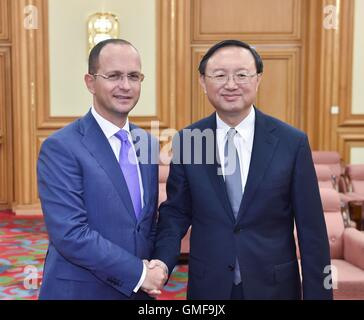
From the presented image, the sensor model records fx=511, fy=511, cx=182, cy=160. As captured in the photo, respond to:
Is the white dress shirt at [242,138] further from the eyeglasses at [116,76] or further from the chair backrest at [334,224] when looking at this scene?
the chair backrest at [334,224]

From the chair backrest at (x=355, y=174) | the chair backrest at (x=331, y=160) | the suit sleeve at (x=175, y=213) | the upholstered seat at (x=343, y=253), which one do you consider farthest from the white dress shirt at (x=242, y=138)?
the chair backrest at (x=331, y=160)

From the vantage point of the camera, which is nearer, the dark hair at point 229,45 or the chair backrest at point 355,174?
the dark hair at point 229,45

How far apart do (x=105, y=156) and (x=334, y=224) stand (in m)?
2.46

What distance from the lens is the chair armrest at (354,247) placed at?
3.40 meters

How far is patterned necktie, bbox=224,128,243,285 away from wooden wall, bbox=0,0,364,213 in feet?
17.6

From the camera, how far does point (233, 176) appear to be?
1786 mm

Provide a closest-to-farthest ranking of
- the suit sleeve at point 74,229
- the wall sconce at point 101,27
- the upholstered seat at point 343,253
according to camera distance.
Result: the suit sleeve at point 74,229 → the upholstered seat at point 343,253 → the wall sconce at point 101,27

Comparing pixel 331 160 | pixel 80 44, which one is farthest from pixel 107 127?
pixel 80 44

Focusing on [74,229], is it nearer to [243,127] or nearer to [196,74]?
[243,127]

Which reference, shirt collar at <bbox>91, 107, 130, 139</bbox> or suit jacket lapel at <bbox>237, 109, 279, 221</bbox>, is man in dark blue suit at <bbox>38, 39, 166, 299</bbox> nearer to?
shirt collar at <bbox>91, 107, 130, 139</bbox>

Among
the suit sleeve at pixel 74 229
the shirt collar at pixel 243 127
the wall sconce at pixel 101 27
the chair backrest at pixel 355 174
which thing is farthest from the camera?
the wall sconce at pixel 101 27
